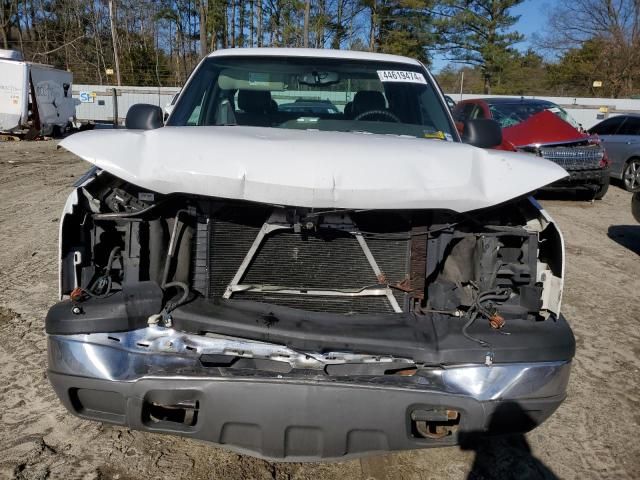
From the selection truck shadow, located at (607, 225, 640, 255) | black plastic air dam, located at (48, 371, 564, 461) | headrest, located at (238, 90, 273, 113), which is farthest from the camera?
truck shadow, located at (607, 225, 640, 255)

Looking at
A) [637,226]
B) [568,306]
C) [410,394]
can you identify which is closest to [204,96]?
[410,394]

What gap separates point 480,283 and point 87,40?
47.7 meters

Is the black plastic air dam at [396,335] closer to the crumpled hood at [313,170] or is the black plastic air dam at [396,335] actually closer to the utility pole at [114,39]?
the crumpled hood at [313,170]

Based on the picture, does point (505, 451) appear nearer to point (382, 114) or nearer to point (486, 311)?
point (486, 311)

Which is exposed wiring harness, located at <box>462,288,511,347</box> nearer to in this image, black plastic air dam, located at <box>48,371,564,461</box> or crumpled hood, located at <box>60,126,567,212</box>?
black plastic air dam, located at <box>48,371,564,461</box>

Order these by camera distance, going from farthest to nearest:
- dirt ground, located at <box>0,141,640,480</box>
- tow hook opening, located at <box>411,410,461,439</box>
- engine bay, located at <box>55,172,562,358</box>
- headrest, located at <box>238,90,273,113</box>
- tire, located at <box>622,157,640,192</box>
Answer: tire, located at <box>622,157,640,192</box> < headrest, located at <box>238,90,273,113</box> < dirt ground, located at <box>0,141,640,480</box> < engine bay, located at <box>55,172,562,358</box> < tow hook opening, located at <box>411,410,461,439</box>

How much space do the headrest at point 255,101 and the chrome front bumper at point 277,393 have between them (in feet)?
6.07

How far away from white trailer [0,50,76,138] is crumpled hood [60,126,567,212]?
17502mm

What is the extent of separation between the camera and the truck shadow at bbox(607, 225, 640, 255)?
7555mm

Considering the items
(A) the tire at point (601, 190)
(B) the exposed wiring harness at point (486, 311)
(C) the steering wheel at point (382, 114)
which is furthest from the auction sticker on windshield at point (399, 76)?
(A) the tire at point (601, 190)

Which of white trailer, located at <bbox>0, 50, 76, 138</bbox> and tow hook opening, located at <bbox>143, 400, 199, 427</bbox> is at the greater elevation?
white trailer, located at <bbox>0, 50, 76, 138</bbox>

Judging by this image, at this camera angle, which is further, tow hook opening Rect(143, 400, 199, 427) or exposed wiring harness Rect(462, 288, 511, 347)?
exposed wiring harness Rect(462, 288, 511, 347)

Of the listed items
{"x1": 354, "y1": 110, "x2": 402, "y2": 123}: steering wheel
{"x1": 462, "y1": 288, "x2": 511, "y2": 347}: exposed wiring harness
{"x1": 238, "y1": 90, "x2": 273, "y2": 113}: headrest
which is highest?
{"x1": 238, "y1": 90, "x2": 273, "y2": 113}: headrest

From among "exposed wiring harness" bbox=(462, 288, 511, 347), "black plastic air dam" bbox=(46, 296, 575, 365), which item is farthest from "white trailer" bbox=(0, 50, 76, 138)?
"exposed wiring harness" bbox=(462, 288, 511, 347)
